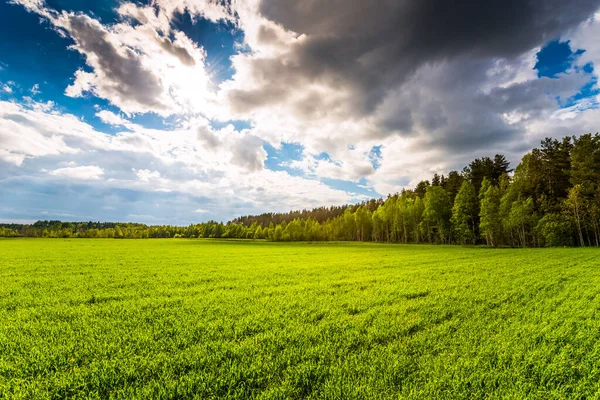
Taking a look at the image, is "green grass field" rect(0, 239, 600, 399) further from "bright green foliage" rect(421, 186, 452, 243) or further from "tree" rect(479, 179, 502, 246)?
"bright green foliage" rect(421, 186, 452, 243)

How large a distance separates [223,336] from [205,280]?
10.9 meters

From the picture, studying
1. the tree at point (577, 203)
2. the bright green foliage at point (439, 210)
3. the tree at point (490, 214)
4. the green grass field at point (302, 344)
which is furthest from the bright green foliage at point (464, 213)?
the green grass field at point (302, 344)

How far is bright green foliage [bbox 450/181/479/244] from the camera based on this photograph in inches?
2736

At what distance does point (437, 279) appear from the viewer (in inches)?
684

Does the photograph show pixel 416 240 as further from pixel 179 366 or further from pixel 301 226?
pixel 179 366

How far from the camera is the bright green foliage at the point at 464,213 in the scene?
69.5 meters

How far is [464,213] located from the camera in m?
71.1

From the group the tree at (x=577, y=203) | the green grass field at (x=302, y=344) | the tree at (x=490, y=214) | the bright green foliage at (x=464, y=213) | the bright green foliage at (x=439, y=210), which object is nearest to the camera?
the green grass field at (x=302, y=344)

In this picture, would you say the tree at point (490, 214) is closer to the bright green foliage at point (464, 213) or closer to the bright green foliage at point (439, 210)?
the bright green foliage at point (464, 213)

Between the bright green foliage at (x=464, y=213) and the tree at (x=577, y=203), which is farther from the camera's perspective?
the bright green foliage at (x=464, y=213)

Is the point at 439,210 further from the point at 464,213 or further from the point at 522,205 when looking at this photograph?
the point at 522,205

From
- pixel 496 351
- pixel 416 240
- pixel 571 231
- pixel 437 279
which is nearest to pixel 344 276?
pixel 437 279

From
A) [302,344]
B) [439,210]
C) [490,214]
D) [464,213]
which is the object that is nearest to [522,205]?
[490,214]

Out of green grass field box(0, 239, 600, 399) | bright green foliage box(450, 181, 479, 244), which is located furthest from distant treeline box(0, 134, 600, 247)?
green grass field box(0, 239, 600, 399)
